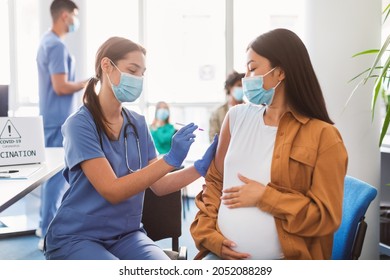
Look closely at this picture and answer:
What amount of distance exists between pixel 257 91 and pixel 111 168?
0.49 meters

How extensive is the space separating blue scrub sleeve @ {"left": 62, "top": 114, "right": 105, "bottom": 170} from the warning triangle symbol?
574 mm

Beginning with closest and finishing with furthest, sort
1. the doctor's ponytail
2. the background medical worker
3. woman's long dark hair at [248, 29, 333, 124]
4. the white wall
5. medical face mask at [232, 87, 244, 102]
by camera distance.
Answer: woman's long dark hair at [248, 29, 333, 124] < the doctor's ponytail < the white wall < medical face mask at [232, 87, 244, 102] < the background medical worker

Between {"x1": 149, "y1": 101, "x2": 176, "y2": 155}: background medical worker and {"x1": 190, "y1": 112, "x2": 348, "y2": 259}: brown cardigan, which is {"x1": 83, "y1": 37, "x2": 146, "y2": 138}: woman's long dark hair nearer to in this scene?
{"x1": 190, "y1": 112, "x2": 348, "y2": 259}: brown cardigan

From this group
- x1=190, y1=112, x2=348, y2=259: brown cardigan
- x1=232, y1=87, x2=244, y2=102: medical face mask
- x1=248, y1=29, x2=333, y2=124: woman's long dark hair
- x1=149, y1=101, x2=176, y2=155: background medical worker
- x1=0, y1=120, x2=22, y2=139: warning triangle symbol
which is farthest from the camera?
x1=149, y1=101, x2=176, y2=155: background medical worker

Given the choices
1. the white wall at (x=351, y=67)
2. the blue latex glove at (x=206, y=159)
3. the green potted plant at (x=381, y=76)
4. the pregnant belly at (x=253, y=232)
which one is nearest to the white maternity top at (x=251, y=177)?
the pregnant belly at (x=253, y=232)

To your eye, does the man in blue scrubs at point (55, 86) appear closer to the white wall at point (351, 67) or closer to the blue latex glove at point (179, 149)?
the white wall at point (351, 67)

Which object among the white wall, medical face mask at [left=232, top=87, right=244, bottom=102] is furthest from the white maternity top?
medical face mask at [left=232, top=87, right=244, bottom=102]

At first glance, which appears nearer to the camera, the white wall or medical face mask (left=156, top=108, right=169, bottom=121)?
the white wall

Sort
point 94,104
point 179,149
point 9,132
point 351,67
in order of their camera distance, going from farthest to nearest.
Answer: point 351,67 → point 9,132 → point 94,104 → point 179,149

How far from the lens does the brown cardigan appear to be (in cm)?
117

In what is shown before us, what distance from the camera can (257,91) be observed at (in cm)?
134

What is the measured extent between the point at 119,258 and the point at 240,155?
471mm

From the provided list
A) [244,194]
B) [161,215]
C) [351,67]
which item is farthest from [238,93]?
[244,194]

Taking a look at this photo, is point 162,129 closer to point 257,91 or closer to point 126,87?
point 126,87
